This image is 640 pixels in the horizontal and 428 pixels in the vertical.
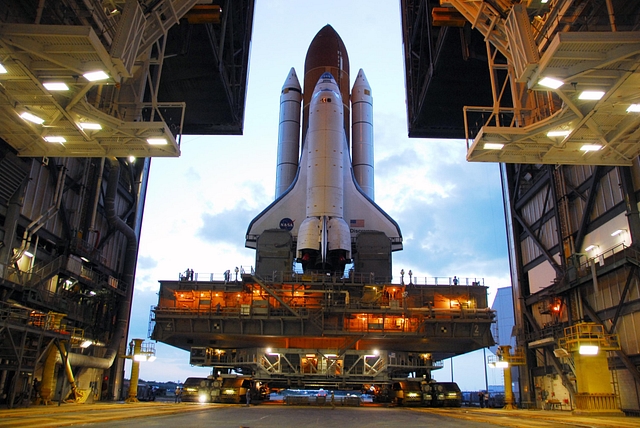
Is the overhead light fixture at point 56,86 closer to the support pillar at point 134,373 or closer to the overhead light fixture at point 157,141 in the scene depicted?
the overhead light fixture at point 157,141

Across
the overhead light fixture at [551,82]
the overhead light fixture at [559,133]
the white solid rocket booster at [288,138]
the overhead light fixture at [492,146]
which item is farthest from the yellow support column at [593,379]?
the white solid rocket booster at [288,138]

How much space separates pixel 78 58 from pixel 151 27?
4.43m

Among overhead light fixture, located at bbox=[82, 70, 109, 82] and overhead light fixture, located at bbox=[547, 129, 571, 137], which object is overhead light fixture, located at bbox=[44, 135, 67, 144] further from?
overhead light fixture, located at bbox=[547, 129, 571, 137]

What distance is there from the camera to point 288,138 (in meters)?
42.9

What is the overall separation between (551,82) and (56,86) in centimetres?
1368

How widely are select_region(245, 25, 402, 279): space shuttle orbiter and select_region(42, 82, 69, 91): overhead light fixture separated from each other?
1906 cm

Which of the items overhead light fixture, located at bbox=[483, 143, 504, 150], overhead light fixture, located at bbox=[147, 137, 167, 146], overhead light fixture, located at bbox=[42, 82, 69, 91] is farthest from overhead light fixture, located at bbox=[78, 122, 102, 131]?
overhead light fixture, located at bbox=[483, 143, 504, 150]

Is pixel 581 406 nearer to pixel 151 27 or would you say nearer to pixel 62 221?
pixel 151 27

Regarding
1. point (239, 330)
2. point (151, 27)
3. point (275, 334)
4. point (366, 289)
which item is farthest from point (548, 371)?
point (151, 27)

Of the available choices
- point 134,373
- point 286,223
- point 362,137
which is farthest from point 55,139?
point 362,137

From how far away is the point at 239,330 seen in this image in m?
29.9

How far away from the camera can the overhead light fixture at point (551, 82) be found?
44.9 ft

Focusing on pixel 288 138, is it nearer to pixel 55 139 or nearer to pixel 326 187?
pixel 326 187

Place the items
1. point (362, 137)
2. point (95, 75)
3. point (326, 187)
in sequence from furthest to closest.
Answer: point (362, 137), point (326, 187), point (95, 75)
